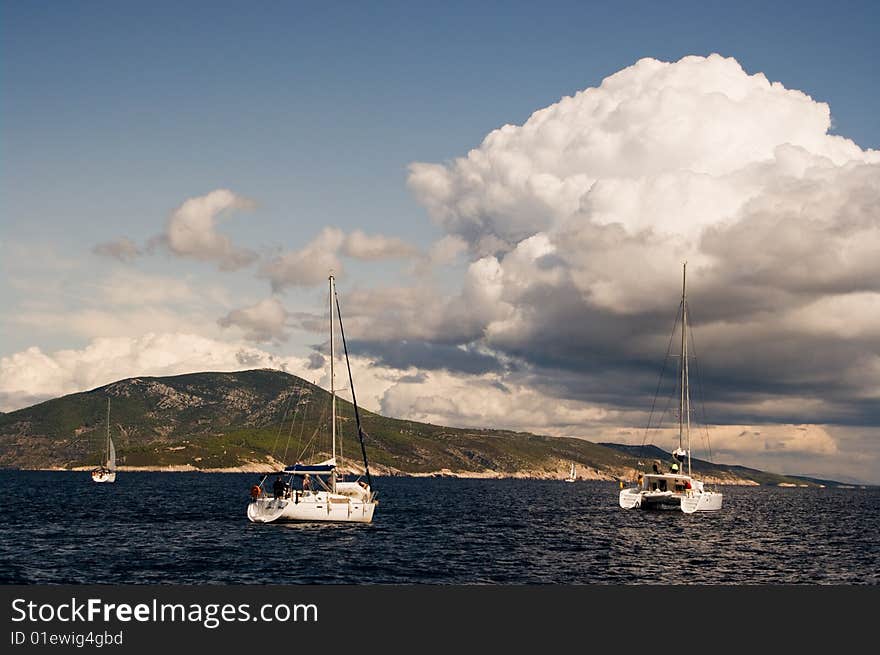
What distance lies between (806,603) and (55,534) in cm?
7406

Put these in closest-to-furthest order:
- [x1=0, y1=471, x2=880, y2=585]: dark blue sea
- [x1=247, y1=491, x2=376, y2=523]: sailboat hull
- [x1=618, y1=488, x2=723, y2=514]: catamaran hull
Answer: [x1=0, y1=471, x2=880, y2=585]: dark blue sea
[x1=247, y1=491, x2=376, y2=523]: sailboat hull
[x1=618, y1=488, x2=723, y2=514]: catamaran hull

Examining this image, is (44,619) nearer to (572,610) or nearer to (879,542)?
(572,610)

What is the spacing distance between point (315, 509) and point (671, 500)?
217ft

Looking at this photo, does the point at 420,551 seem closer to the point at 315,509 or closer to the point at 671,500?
the point at 315,509

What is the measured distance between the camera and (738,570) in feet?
237

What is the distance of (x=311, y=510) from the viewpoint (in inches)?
3669

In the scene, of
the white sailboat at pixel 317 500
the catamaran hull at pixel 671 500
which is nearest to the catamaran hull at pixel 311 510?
the white sailboat at pixel 317 500

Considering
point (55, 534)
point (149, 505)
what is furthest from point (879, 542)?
point (149, 505)

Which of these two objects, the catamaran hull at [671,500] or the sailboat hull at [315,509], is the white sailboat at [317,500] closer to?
the sailboat hull at [315,509]

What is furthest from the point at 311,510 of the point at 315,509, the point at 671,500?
the point at 671,500

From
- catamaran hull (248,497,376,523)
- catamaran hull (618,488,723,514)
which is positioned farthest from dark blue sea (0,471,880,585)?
catamaran hull (618,488,723,514)

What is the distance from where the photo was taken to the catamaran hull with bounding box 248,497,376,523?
93.3 meters

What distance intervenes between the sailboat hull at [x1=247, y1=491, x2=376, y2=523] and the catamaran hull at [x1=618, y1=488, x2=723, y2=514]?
58.9 meters

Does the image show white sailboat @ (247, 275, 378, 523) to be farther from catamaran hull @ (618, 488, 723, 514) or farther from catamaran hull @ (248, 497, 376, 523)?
catamaran hull @ (618, 488, 723, 514)
